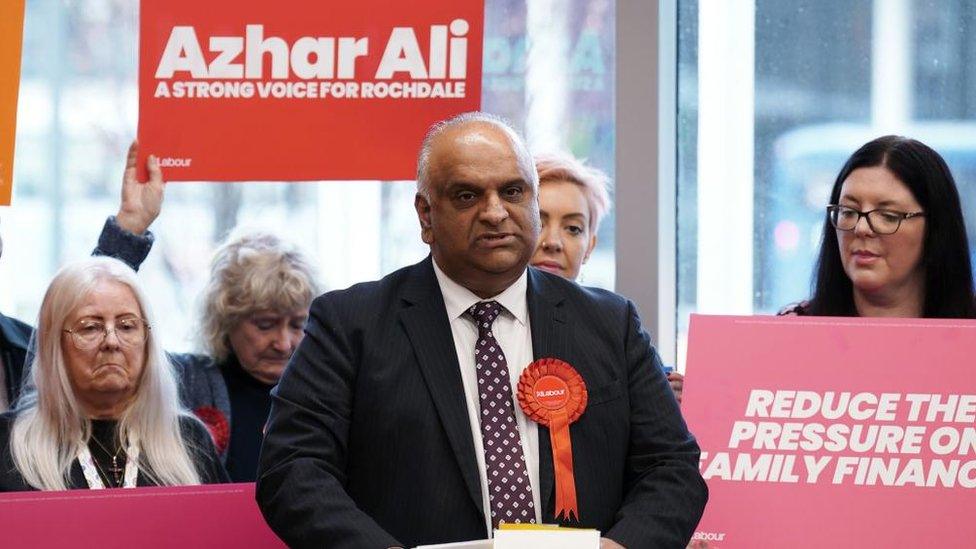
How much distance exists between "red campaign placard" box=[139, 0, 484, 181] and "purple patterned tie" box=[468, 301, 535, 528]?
127 cm

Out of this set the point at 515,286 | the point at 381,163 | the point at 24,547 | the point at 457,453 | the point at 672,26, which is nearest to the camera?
the point at 457,453

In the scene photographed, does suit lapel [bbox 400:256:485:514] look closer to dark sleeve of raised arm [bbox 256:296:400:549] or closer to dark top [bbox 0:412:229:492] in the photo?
dark sleeve of raised arm [bbox 256:296:400:549]

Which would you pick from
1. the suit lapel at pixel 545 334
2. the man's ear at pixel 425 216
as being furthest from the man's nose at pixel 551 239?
the man's ear at pixel 425 216

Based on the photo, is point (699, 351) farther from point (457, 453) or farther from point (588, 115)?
point (588, 115)

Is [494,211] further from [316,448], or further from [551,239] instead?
[551,239]

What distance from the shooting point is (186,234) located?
4.83 meters

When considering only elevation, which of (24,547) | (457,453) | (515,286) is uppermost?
(515,286)

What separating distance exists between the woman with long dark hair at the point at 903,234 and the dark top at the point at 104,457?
1702 mm

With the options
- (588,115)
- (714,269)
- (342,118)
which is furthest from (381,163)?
(714,269)

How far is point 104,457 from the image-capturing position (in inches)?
126

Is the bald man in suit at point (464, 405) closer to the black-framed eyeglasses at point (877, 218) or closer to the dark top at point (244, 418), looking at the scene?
the black-framed eyeglasses at point (877, 218)

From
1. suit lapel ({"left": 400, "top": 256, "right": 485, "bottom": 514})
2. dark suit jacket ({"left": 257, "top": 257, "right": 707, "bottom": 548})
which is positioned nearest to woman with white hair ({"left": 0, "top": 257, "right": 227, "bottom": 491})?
dark suit jacket ({"left": 257, "top": 257, "right": 707, "bottom": 548})

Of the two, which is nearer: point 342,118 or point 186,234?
point 342,118

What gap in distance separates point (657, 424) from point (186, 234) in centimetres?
272
